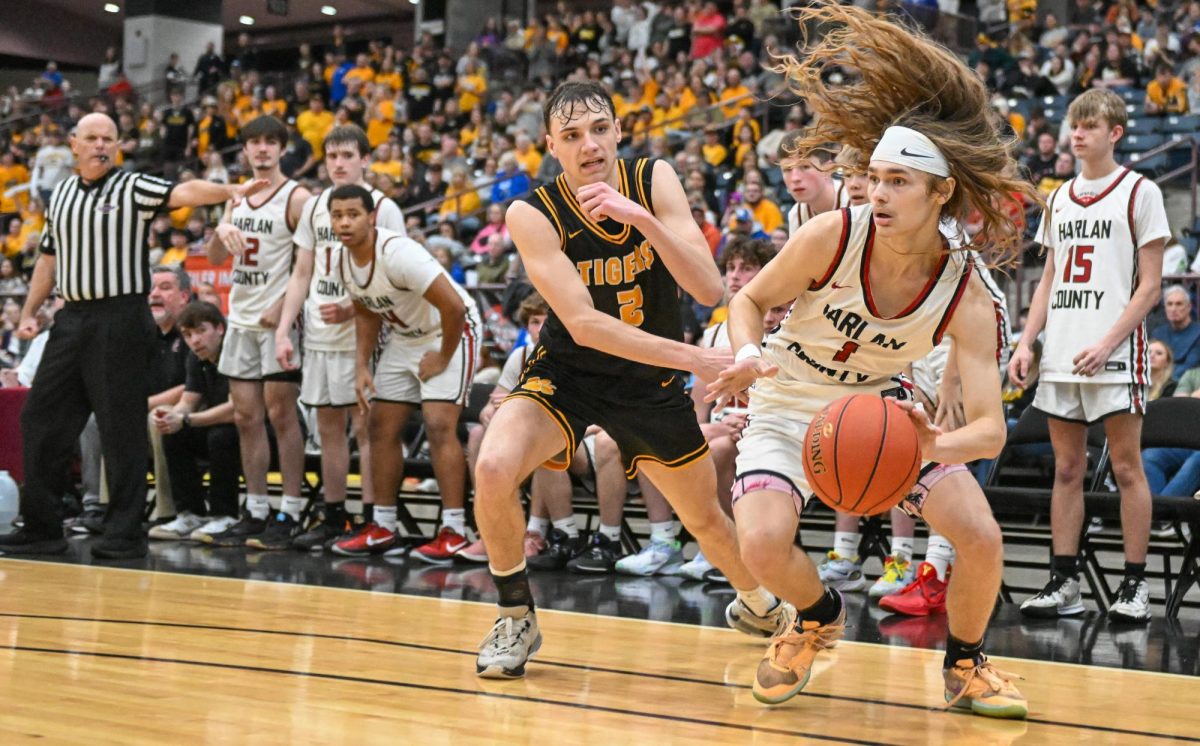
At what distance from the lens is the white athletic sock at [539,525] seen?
767cm

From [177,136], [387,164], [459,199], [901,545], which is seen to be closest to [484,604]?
[901,545]

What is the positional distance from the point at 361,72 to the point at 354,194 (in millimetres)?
14924

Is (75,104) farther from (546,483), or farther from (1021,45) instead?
(546,483)

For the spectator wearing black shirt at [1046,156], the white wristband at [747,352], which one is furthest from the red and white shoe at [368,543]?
the spectator wearing black shirt at [1046,156]

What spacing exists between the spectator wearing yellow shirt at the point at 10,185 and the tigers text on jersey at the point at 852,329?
19.6m

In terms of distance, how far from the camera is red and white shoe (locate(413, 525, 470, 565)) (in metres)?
7.50

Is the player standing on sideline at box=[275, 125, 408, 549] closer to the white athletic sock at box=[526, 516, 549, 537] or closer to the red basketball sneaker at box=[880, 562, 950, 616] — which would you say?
the white athletic sock at box=[526, 516, 549, 537]

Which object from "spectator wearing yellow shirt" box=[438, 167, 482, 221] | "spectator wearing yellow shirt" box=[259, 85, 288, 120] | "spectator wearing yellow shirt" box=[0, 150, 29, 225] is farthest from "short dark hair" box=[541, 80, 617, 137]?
"spectator wearing yellow shirt" box=[0, 150, 29, 225]

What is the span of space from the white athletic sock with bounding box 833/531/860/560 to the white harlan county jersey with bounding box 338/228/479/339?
2425mm

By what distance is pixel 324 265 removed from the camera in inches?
307

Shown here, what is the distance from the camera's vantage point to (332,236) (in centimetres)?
773

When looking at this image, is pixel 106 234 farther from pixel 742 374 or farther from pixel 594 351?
pixel 742 374

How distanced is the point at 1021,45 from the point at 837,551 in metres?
10.8

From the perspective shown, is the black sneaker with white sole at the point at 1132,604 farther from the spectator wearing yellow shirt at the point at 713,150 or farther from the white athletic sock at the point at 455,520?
the spectator wearing yellow shirt at the point at 713,150
